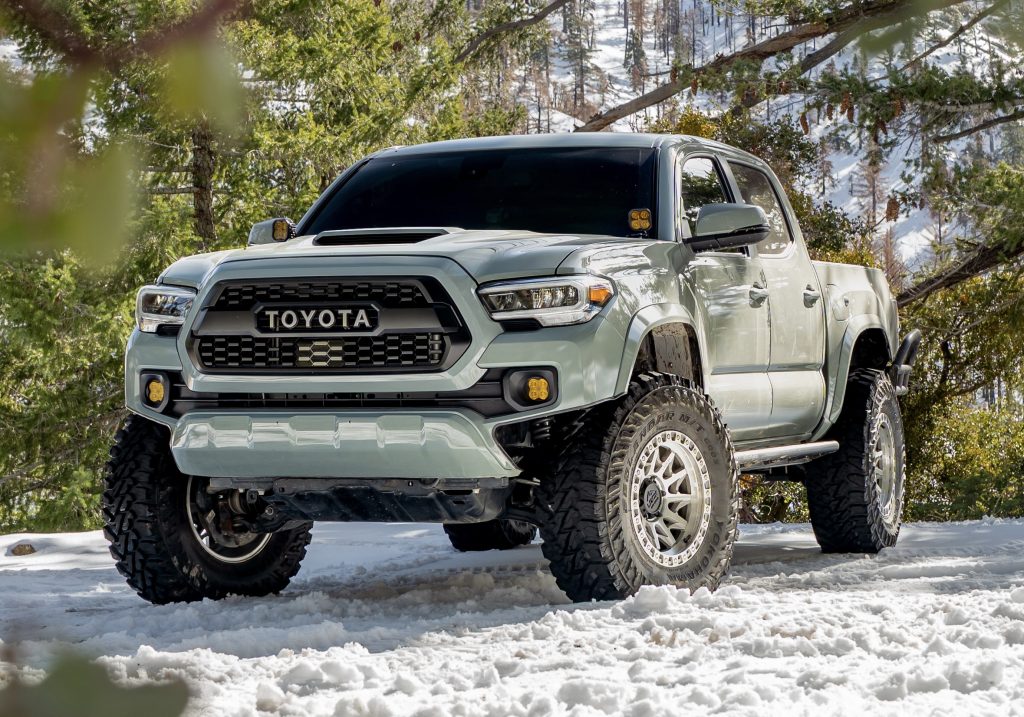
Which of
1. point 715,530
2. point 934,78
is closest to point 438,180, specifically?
point 715,530

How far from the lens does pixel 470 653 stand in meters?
4.22

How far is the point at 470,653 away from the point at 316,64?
1745 centimetres

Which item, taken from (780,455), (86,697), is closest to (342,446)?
(780,455)

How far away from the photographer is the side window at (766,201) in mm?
7074

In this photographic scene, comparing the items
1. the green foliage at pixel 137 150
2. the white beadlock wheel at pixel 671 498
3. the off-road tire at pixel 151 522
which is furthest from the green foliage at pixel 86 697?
the off-road tire at pixel 151 522

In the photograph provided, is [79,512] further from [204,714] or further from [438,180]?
[204,714]

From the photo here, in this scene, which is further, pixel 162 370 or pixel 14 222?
pixel 162 370

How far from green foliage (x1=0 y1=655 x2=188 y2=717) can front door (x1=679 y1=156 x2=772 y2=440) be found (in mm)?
5166

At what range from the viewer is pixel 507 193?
20.2 feet

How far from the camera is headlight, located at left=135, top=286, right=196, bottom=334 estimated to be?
17.7 ft

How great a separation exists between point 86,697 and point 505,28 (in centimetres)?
2584

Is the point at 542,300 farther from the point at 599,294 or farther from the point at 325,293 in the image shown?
the point at 325,293

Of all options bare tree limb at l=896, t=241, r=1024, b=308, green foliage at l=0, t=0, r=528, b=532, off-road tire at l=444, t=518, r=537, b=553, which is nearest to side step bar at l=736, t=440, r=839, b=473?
off-road tire at l=444, t=518, r=537, b=553

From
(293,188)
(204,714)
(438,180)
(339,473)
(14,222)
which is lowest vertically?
(339,473)
